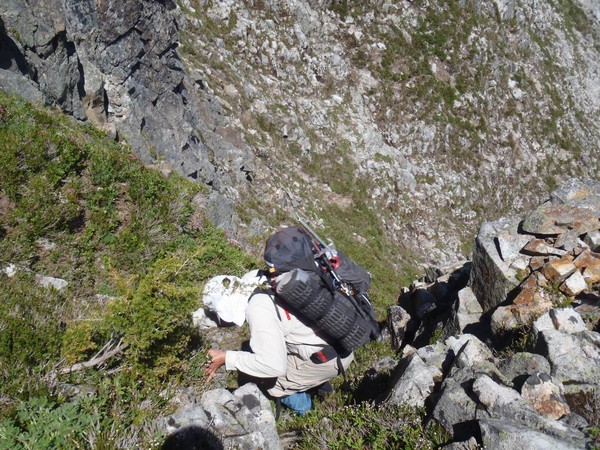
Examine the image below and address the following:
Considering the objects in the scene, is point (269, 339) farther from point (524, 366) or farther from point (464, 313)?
point (464, 313)

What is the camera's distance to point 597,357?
4559 mm

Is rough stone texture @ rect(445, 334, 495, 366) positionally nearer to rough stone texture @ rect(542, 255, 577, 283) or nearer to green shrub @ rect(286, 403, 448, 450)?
green shrub @ rect(286, 403, 448, 450)

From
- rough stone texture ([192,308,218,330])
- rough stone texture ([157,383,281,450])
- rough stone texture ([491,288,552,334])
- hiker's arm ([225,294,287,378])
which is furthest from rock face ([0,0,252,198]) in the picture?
rough stone texture ([491,288,552,334])

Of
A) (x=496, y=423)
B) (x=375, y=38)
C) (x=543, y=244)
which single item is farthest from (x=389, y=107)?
(x=496, y=423)

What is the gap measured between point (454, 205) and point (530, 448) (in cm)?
2378

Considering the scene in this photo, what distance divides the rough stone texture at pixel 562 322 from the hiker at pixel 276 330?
7.92 ft

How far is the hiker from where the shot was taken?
4.06m

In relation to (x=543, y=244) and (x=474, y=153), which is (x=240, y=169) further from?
(x=474, y=153)

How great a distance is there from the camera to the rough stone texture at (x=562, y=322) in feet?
17.2

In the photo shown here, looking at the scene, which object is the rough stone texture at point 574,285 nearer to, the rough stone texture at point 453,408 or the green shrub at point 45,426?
the rough stone texture at point 453,408

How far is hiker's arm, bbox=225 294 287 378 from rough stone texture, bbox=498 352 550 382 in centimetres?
238

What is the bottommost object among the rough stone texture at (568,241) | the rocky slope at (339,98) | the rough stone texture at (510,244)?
the rocky slope at (339,98)

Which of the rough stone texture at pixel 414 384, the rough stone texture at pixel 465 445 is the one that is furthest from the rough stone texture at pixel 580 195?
the rough stone texture at pixel 465 445

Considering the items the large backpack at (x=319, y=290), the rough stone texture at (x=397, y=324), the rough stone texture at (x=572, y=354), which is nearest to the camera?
the large backpack at (x=319, y=290)
